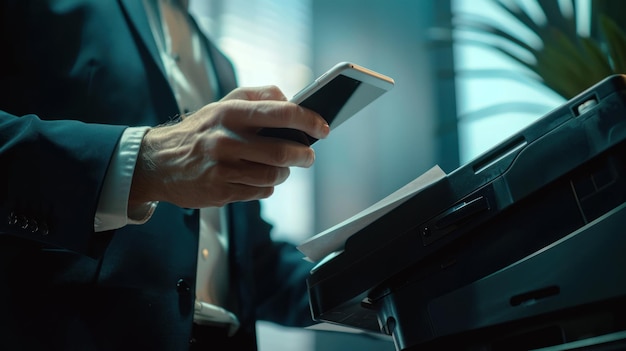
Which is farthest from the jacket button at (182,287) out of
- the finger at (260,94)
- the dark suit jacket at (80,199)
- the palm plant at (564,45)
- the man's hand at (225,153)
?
the palm plant at (564,45)

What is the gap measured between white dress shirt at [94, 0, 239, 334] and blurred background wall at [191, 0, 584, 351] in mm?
532

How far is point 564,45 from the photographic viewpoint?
125cm

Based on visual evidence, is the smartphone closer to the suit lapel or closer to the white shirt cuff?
the white shirt cuff

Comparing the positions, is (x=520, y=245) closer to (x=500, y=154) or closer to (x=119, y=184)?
(x=500, y=154)

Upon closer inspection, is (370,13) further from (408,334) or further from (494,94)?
(408,334)

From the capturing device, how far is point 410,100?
1921 millimetres

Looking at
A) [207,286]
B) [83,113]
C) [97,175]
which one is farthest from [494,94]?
[97,175]

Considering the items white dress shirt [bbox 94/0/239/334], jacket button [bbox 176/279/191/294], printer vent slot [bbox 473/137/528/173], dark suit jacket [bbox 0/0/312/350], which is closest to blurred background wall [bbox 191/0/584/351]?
white dress shirt [bbox 94/0/239/334]

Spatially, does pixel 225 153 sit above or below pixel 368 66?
below

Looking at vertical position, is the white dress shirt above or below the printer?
above

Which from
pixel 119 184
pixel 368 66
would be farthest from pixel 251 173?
pixel 368 66

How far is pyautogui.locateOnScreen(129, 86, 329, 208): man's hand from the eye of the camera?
60 cm

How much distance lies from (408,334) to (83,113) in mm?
572

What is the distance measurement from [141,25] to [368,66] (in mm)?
1040
